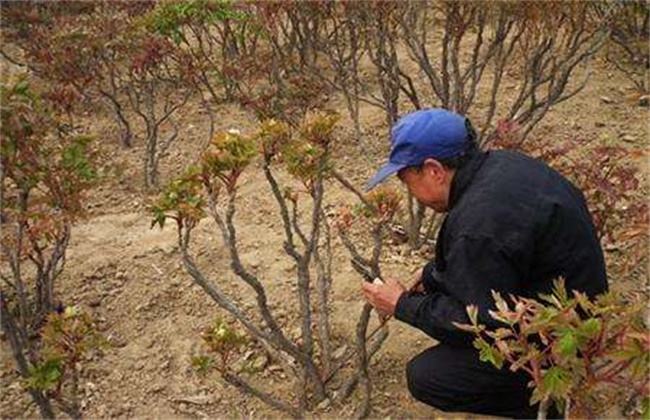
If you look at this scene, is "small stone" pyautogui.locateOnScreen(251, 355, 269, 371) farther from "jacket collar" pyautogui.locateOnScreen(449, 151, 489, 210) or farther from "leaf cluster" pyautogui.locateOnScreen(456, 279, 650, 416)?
"leaf cluster" pyautogui.locateOnScreen(456, 279, 650, 416)

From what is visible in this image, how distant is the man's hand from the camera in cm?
279

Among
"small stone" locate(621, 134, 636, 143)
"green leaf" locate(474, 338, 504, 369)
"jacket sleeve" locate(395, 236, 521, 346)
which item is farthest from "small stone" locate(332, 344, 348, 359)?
"small stone" locate(621, 134, 636, 143)

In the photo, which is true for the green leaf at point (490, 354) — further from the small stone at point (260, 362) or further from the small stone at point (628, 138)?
the small stone at point (628, 138)

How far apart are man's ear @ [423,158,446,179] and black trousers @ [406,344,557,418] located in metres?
0.66

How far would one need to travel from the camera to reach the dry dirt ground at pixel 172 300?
331cm

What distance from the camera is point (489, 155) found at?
273 cm

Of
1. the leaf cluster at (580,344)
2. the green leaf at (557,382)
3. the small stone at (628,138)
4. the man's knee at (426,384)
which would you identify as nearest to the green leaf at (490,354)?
the leaf cluster at (580,344)

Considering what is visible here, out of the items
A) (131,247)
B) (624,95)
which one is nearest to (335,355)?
(131,247)

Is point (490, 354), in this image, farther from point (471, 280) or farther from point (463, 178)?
point (463, 178)

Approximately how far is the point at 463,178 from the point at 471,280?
15.2 inches

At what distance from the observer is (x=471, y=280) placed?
2.47 meters

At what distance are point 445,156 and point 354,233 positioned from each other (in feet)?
6.07

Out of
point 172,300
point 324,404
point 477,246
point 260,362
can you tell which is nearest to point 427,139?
point 477,246

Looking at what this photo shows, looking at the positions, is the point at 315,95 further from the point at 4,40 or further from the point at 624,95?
the point at 4,40
